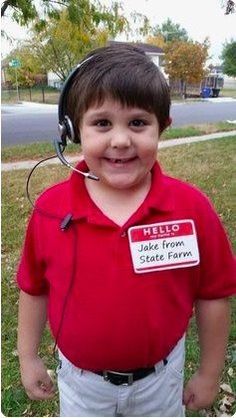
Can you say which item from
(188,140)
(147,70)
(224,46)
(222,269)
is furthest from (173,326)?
(188,140)

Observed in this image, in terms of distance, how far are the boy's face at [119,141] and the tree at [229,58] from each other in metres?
1.50

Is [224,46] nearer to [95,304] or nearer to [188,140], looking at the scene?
[95,304]

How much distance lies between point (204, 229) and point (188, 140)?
555 cm

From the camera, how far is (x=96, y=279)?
42.7 inches

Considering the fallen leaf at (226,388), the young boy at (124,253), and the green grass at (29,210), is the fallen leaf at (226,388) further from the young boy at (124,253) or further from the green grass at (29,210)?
the young boy at (124,253)

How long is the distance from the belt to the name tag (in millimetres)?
269

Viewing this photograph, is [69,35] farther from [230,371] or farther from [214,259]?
[230,371]

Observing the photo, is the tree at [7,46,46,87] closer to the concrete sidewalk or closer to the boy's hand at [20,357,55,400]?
the concrete sidewalk

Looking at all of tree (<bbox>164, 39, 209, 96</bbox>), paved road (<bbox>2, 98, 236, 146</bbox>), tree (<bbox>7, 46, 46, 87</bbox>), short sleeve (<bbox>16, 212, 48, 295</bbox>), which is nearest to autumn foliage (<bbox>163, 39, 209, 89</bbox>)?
tree (<bbox>164, 39, 209, 96</bbox>)

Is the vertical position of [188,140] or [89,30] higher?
[89,30]

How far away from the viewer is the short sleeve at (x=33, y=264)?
1174mm

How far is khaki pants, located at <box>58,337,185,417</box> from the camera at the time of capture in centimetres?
118

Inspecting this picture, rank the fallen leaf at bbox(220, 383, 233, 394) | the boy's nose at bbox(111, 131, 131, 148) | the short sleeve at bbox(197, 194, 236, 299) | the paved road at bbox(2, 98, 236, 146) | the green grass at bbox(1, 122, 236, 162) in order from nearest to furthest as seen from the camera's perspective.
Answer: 1. the boy's nose at bbox(111, 131, 131, 148)
2. the short sleeve at bbox(197, 194, 236, 299)
3. the fallen leaf at bbox(220, 383, 233, 394)
4. the green grass at bbox(1, 122, 236, 162)
5. the paved road at bbox(2, 98, 236, 146)

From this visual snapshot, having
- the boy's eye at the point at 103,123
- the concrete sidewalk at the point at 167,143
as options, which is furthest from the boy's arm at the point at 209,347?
the concrete sidewalk at the point at 167,143
